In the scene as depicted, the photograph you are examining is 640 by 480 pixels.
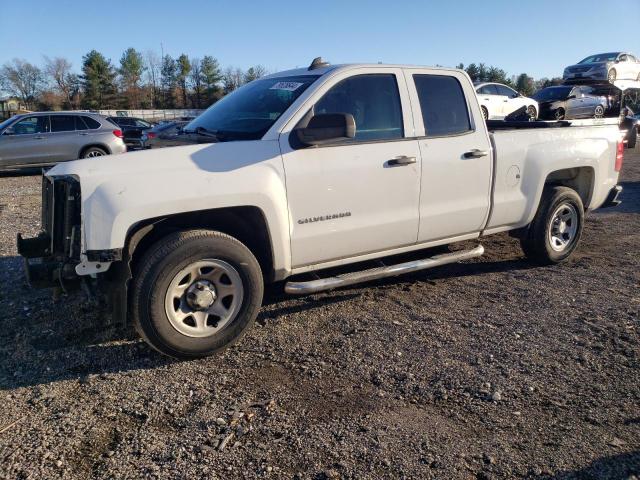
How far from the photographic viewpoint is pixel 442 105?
4.80m

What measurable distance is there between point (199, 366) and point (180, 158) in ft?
4.62

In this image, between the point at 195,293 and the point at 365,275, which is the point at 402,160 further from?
the point at 195,293

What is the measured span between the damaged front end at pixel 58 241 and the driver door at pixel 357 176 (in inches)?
56.4

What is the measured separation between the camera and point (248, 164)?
12.2ft

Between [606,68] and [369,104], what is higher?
[606,68]

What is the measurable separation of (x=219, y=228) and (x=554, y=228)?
3.78 m

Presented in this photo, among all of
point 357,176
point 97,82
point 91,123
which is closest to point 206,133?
point 357,176

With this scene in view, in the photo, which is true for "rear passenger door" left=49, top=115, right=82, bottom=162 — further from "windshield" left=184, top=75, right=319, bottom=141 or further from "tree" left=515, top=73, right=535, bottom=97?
"tree" left=515, top=73, right=535, bottom=97

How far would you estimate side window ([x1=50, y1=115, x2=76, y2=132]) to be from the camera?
14352 millimetres

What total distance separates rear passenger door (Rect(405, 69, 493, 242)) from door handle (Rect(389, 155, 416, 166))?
15cm

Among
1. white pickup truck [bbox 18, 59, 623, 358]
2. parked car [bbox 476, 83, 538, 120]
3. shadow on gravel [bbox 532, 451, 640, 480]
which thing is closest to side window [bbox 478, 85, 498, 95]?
parked car [bbox 476, 83, 538, 120]

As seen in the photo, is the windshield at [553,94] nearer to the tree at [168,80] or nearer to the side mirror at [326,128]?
the side mirror at [326,128]

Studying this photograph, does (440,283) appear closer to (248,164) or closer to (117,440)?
(248,164)

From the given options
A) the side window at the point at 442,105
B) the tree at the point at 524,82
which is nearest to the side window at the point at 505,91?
the side window at the point at 442,105
